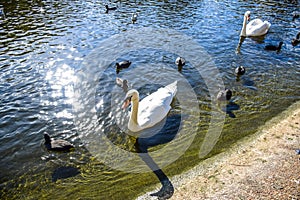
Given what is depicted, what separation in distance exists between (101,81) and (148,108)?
3636 millimetres

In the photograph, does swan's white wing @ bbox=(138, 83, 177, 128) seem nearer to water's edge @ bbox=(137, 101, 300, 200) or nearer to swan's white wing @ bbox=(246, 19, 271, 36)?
water's edge @ bbox=(137, 101, 300, 200)

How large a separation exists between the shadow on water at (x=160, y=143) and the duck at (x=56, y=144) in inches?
85.3

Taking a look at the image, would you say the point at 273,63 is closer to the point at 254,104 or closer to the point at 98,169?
the point at 254,104

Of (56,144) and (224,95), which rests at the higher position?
(224,95)

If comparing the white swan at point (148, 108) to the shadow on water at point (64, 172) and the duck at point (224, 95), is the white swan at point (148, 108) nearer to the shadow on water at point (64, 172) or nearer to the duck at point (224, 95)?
the duck at point (224, 95)

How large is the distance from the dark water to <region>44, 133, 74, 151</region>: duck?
0.72 ft

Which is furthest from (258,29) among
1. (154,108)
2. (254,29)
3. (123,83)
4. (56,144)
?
(56,144)

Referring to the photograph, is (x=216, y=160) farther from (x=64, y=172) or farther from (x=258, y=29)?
(x=258, y=29)

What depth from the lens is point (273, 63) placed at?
46.7 feet

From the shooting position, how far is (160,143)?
352 inches

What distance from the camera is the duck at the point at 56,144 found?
8500 millimetres

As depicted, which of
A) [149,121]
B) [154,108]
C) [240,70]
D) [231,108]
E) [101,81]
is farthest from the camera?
[240,70]

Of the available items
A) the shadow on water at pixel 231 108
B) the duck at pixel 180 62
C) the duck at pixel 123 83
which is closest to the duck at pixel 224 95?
the shadow on water at pixel 231 108

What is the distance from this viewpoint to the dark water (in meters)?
7.82
